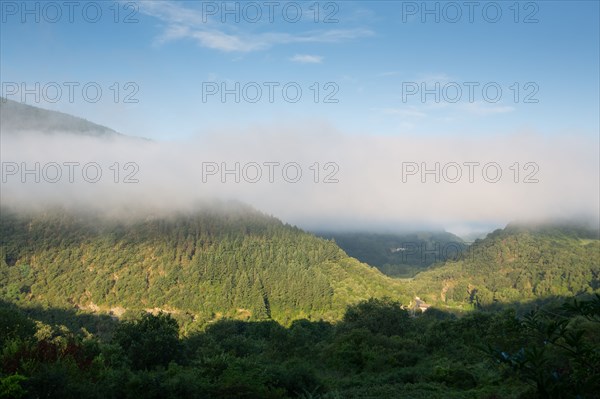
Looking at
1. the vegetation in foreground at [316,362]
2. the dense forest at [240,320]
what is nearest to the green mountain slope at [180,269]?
the dense forest at [240,320]

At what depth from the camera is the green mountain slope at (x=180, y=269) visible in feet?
488

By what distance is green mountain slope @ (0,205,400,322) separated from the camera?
149m

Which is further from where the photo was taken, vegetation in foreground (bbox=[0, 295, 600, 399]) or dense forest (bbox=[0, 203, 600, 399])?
dense forest (bbox=[0, 203, 600, 399])

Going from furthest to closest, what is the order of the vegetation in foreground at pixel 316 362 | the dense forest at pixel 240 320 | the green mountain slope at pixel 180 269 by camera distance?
the green mountain slope at pixel 180 269 < the dense forest at pixel 240 320 < the vegetation in foreground at pixel 316 362

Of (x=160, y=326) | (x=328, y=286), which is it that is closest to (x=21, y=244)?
(x=328, y=286)

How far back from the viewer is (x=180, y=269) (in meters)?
165

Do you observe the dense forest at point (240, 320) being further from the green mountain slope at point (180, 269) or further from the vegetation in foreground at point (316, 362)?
the green mountain slope at point (180, 269)

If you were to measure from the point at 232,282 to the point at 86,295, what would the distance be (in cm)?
5586

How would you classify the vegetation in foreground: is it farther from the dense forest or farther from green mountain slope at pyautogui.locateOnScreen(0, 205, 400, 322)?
green mountain slope at pyautogui.locateOnScreen(0, 205, 400, 322)

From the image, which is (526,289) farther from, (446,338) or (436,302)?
(446,338)

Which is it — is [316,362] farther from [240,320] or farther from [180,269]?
[180,269]

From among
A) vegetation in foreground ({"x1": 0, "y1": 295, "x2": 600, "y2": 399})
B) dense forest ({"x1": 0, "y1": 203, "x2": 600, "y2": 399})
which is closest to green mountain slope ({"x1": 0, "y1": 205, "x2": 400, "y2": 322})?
dense forest ({"x1": 0, "y1": 203, "x2": 600, "y2": 399})

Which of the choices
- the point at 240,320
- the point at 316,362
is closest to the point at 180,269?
the point at 240,320

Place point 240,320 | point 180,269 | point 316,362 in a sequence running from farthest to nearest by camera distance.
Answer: point 180,269 < point 240,320 < point 316,362
